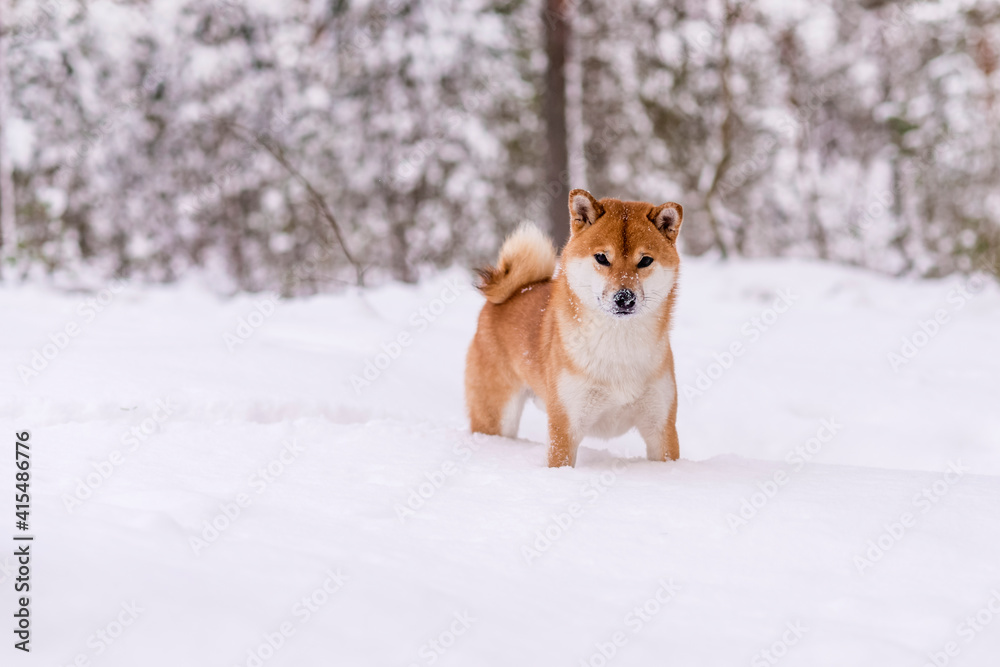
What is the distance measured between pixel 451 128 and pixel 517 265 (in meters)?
7.41

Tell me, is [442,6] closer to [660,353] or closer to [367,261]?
[367,261]

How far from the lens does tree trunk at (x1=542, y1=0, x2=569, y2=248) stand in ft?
29.4

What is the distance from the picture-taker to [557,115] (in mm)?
9219

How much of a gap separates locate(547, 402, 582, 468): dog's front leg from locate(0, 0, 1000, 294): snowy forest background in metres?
6.14

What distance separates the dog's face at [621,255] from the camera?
10.7 ft

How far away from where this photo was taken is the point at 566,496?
290 cm

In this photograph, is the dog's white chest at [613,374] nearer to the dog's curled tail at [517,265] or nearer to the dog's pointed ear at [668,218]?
the dog's pointed ear at [668,218]

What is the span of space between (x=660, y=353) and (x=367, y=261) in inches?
392

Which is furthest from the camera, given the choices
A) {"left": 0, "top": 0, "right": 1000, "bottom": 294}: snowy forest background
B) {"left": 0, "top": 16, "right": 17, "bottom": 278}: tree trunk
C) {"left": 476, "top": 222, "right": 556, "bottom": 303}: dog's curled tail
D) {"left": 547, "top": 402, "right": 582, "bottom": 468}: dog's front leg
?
{"left": 0, "top": 0, "right": 1000, "bottom": 294}: snowy forest background

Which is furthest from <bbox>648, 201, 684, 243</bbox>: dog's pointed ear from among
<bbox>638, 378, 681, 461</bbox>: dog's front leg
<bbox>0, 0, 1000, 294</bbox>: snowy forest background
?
<bbox>0, 0, 1000, 294</bbox>: snowy forest background

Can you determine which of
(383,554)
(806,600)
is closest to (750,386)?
(806,600)

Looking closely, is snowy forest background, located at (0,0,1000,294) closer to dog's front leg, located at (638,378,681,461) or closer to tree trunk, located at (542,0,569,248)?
tree trunk, located at (542,0,569,248)

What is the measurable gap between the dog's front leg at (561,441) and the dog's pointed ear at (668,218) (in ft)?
3.11

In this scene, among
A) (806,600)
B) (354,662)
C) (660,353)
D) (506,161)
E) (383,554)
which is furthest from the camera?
(506,161)
